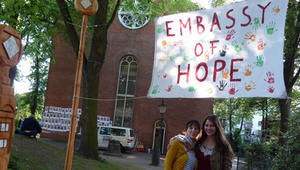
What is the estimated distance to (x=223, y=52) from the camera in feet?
13.5

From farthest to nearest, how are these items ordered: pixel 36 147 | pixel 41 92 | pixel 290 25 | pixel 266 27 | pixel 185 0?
pixel 41 92
pixel 185 0
pixel 290 25
pixel 36 147
pixel 266 27

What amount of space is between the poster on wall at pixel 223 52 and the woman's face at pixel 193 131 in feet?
1.82

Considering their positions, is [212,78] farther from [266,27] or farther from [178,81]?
[266,27]

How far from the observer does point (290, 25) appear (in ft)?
35.6


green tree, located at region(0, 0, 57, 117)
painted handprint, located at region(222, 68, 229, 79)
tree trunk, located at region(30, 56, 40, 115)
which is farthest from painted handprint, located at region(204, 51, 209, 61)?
tree trunk, located at region(30, 56, 40, 115)

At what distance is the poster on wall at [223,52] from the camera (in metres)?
3.78

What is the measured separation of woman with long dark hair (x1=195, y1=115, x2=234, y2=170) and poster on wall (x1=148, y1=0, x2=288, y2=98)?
563 mm

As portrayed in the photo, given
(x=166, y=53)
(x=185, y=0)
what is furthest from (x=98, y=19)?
(x=166, y=53)

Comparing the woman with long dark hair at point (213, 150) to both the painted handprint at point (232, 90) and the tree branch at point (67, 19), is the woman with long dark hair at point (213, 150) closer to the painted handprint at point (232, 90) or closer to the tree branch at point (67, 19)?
the painted handprint at point (232, 90)

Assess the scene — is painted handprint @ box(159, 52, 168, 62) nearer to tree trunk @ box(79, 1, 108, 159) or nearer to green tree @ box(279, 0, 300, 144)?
tree trunk @ box(79, 1, 108, 159)

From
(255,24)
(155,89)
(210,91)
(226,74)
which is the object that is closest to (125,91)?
(155,89)

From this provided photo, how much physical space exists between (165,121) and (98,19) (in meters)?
13.5

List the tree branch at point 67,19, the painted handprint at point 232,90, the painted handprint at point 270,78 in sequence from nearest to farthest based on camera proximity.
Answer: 1. the painted handprint at point 270,78
2. the painted handprint at point 232,90
3. the tree branch at point 67,19

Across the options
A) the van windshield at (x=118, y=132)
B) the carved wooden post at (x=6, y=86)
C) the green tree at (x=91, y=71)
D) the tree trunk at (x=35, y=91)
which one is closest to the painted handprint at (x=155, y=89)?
the carved wooden post at (x=6, y=86)
